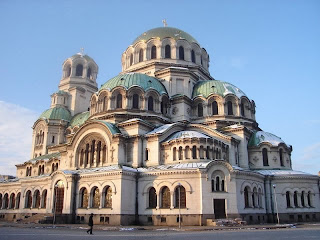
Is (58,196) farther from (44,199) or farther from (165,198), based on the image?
(165,198)

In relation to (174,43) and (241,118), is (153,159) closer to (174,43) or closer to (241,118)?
(241,118)

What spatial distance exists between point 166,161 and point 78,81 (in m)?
27.6

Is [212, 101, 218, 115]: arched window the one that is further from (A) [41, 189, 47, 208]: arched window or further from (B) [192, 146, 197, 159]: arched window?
(A) [41, 189, 47, 208]: arched window

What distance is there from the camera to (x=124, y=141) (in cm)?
3177

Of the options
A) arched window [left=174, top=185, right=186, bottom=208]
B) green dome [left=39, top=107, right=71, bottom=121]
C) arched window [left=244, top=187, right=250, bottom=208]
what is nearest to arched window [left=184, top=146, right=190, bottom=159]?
arched window [left=174, top=185, right=186, bottom=208]

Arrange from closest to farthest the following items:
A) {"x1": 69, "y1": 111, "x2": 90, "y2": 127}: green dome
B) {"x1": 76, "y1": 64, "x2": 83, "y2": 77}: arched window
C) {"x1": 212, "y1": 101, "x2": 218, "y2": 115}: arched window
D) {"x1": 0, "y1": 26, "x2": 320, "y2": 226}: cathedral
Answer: {"x1": 0, "y1": 26, "x2": 320, "y2": 226}: cathedral < {"x1": 212, "y1": 101, "x2": 218, "y2": 115}: arched window < {"x1": 69, "y1": 111, "x2": 90, "y2": 127}: green dome < {"x1": 76, "y1": 64, "x2": 83, "y2": 77}: arched window

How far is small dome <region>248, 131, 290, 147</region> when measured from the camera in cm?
3566

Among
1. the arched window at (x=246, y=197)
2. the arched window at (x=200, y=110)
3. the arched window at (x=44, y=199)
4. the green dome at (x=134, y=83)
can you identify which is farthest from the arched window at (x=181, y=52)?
the arched window at (x=44, y=199)

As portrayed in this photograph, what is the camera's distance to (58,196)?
3114cm

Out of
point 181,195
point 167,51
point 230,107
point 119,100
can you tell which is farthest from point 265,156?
point 167,51

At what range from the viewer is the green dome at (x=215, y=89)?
38.1 metres

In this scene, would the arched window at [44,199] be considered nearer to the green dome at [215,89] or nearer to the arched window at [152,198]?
the arched window at [152,198]

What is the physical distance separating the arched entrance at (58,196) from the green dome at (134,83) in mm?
11920

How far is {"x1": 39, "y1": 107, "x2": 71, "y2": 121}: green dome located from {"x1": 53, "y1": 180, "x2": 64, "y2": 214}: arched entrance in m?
18.3
